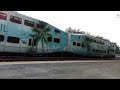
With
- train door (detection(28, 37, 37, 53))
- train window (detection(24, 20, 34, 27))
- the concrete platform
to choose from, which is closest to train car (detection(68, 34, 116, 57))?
train door (detection(28, 37, 37, 53))

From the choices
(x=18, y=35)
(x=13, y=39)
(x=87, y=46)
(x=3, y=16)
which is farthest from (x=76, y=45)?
(x=3, y=16)

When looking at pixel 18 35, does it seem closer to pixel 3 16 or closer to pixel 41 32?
pixel 3 16

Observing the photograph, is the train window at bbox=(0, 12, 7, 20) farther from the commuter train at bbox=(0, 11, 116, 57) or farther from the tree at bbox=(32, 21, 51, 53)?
the tree at bbox=(32, 21, 51, 53)

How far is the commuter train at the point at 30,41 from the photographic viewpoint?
714 inches

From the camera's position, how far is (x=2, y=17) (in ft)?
57.5

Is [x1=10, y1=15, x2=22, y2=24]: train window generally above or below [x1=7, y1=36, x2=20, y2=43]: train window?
above

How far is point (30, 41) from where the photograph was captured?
21328 millimetres

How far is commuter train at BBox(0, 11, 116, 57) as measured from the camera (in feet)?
59.5

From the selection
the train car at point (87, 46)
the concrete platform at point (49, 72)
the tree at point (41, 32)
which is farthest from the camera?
the train car at point (87, 46)

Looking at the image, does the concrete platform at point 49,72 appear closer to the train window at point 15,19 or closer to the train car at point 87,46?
the train window at point 15,19

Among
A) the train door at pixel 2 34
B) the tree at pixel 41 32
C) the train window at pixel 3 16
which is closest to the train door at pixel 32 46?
the tree at pixel 41 32
